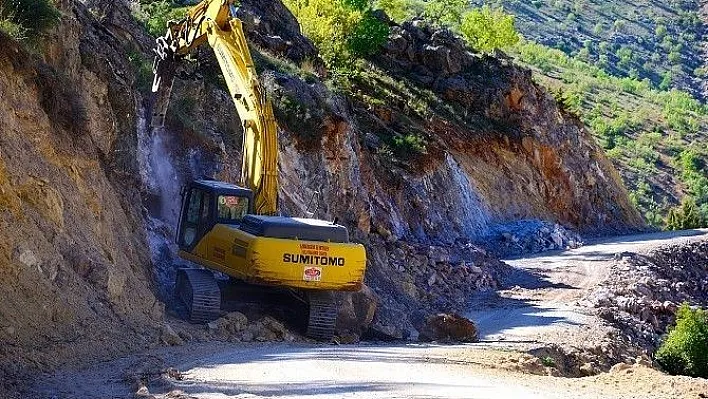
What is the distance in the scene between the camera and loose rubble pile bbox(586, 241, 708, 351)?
2545 centimetres

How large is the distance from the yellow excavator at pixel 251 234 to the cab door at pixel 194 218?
17 millimetres

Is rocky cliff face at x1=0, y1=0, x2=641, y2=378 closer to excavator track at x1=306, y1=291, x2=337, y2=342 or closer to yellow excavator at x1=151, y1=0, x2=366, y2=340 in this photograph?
yellow excavator at x1=151, y1=0, x2=366, y2=340

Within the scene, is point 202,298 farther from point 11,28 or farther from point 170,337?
point 11,28

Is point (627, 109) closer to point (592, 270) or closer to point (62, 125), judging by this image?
point (592, 270)

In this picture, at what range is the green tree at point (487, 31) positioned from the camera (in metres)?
61.6

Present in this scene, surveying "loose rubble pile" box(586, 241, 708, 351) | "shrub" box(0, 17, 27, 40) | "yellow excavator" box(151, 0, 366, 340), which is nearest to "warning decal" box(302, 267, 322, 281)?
"yellow excavator" box(151, 0, 366, 340)

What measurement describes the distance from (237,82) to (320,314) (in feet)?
15.8

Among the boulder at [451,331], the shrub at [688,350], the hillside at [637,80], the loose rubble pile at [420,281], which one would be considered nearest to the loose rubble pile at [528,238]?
the loose rubble pile at [420,281]

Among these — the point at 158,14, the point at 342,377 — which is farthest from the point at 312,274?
the point at 158,14

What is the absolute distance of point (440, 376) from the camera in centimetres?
1263

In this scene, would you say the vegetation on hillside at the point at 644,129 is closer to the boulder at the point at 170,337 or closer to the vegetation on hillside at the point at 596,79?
the vegetation on hillside at the point at 596,79

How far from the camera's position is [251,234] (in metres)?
16.2

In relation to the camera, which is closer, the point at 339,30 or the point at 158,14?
the point at 158,14

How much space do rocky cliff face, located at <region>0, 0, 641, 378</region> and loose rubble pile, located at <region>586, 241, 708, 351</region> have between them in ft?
12.7
